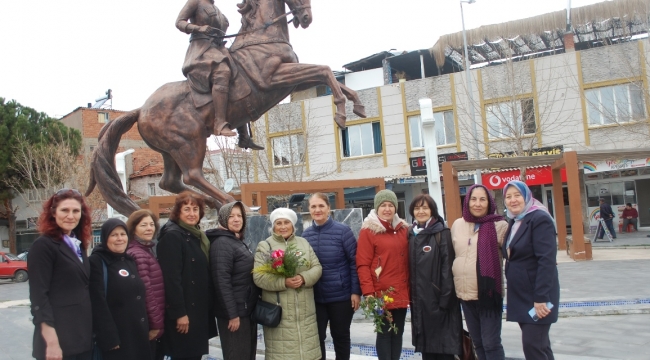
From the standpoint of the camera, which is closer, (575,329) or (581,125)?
(575,329)

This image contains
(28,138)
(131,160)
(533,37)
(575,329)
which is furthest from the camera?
(131,160)

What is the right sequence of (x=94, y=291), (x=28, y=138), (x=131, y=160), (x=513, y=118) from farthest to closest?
(x=131, y=160) < (x=28, y=138) < (x=513, y=118) < (x=94, y=291)

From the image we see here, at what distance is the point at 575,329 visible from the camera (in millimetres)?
6082

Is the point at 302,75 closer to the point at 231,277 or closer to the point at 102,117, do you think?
the point at 231,277

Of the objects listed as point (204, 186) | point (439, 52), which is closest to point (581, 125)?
point (439, 52)

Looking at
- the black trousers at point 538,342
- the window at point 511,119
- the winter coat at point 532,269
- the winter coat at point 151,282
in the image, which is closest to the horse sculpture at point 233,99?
the winter coat at point 151,282

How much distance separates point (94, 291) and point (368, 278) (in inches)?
75.7

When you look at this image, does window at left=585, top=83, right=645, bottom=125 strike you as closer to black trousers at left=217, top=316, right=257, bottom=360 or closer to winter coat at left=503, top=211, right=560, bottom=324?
winter coat at left=503, top=211, right=560, bottom=324

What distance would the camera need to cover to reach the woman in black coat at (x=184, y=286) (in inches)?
159

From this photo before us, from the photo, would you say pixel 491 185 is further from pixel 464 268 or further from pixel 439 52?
pixel 464 268

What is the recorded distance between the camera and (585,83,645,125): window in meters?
22.1

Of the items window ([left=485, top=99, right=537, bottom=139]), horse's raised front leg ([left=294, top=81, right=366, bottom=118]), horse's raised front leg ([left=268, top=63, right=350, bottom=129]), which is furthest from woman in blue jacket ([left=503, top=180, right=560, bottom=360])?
window ([left=485, top=99, right=537, bottom=139])

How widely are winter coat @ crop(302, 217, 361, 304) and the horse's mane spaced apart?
10.0 ft

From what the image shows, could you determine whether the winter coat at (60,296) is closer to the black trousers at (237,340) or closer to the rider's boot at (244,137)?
the black trousers at (237,340)
